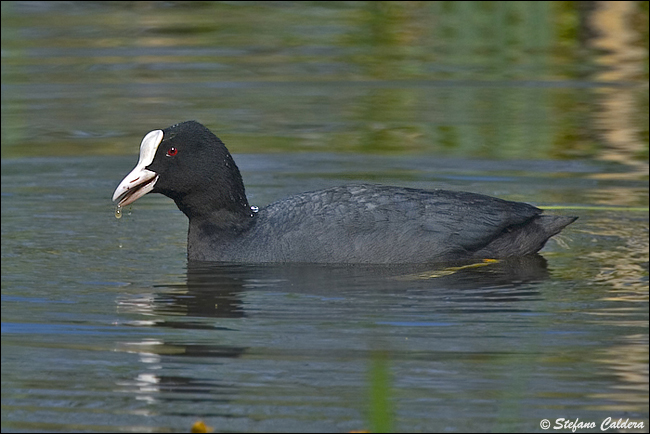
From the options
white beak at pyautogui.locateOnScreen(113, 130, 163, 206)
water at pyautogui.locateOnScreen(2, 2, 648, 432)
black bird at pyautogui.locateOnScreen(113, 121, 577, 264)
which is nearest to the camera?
water at pyautogui.locateOnScreen(2, 2, 648, 432)

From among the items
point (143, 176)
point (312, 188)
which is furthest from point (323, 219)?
point (312, 188)

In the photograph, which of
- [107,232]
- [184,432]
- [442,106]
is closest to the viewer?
[184,432]

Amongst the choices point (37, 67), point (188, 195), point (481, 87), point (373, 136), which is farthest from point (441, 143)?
point (37, 67)

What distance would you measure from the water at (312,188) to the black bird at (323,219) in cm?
14

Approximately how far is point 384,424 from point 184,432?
1.76 metres

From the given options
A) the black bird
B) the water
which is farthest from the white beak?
the water

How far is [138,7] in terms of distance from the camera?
15.7 m

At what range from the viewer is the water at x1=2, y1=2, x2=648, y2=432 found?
5086 mm

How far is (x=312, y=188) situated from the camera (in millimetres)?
8891

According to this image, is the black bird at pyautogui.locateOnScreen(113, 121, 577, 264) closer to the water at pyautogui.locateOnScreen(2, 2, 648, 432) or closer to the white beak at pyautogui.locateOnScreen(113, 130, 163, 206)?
the white beak at pyautogui.locateOnScreen(113, 130, 163, 206)

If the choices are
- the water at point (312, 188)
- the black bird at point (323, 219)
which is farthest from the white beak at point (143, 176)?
the water at point (312, 188)

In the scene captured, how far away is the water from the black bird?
14 centimetres

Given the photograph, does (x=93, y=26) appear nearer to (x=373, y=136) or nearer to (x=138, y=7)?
(x=138, y=7)

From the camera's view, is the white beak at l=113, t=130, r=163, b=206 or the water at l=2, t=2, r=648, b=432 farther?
the white beak at l=113, t=130, r=163, b=206
